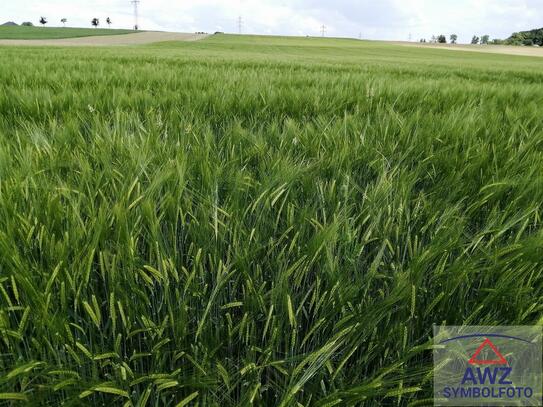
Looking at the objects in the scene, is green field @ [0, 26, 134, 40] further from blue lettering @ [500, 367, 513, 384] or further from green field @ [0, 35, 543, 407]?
blue lettering @ [500, 367, 513, 384]

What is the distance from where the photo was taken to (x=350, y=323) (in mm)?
525

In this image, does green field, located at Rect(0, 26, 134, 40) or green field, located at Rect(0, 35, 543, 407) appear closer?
green field, located at Rect(0, 35, 543, 407)

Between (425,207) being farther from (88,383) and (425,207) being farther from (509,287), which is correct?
(88,383)

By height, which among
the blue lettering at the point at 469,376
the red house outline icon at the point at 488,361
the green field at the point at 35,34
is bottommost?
the blue lettering at the point at 469,376

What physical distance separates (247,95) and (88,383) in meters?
1.88

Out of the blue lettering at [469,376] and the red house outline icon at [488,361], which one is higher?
the red house outline icon at [488,361]
